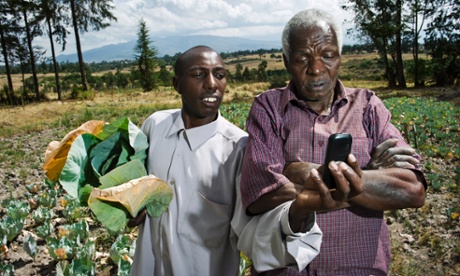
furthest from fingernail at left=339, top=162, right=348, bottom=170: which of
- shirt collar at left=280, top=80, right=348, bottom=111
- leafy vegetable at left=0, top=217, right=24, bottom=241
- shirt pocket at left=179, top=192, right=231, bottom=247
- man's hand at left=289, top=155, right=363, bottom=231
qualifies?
leafy vegetable at left=0, top=217, right=24, bottom=241

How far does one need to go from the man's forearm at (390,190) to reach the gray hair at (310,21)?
0.54 meters

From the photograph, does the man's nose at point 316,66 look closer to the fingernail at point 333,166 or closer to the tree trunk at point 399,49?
the fingernail at point 333,166

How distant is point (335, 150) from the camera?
1052mm

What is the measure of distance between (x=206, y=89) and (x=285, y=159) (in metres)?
0.51

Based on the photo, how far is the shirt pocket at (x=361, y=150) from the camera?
1.41m

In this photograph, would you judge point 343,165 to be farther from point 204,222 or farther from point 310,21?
point 204,222

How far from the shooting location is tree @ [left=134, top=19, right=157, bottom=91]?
2998cm

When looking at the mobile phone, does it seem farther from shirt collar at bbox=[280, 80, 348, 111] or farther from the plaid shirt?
shirt collar at bbox=[280, 80, 348, 111]

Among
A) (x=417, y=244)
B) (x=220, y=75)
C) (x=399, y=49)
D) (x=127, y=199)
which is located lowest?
(x=417, y=244)

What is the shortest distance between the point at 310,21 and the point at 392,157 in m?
0.59

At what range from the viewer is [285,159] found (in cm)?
145

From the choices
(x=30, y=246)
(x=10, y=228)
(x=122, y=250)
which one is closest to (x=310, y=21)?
(x=122, y=250)

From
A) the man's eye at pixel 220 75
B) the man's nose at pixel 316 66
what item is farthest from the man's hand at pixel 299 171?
the man's eye at pixel 220 75

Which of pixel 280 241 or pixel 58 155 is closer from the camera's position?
pixel 280 241
